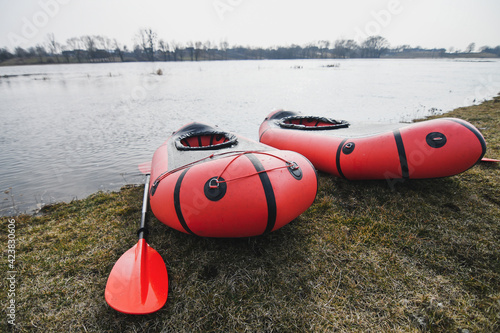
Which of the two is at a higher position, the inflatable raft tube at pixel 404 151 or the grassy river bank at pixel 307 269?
the inflatable raft tube at pixel 404 151

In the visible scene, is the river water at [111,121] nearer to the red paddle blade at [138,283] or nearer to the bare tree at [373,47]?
the red paddle blade at [138,283]

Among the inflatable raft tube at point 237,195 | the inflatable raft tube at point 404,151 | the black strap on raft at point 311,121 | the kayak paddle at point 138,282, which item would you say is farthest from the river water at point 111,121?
the inflatable raft tube at point 404,151

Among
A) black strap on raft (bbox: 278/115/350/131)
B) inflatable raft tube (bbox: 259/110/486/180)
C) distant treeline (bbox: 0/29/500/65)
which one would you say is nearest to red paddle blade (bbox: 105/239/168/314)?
inflatable raft tube (bbox: 259/110/486/180)

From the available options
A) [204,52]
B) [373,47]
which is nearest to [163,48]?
[204,52]

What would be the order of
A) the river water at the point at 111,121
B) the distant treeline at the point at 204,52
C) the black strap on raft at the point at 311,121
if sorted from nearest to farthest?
the black strap on raft at the point at 311,121 < the river water at the point at 111,121 < the distant treeline at the point at 204,52

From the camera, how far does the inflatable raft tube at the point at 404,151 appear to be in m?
2.92

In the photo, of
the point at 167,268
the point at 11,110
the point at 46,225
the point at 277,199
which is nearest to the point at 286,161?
the point at 277,199

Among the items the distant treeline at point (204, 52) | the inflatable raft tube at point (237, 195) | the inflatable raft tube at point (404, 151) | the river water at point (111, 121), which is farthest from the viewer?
the distant treeline at point (204, 52)

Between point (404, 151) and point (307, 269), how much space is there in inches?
A: 78.3

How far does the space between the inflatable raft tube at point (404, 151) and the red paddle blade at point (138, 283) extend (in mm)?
2742

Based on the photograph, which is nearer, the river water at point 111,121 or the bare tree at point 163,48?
the river water at point 111,121

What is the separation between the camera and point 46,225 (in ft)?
10.7

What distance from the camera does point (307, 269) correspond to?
228 centimetres

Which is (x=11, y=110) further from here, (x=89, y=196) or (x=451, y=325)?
(x=451, y=325)
